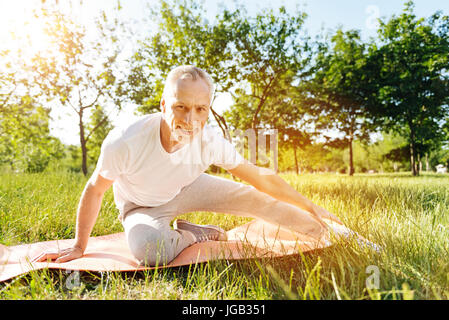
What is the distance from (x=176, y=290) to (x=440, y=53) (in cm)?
703

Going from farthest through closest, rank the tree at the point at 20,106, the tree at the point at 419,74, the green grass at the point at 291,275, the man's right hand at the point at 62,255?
the tree at the point at 20,106, the tree at the point at 419,74, the man's right hand at the point at 62,255, the green grass at the point at 291,275

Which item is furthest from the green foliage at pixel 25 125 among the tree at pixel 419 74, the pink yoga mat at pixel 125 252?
the tree at pixel 419 74

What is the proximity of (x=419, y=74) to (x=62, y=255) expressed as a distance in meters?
7.47

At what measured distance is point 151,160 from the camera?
2.19 metres

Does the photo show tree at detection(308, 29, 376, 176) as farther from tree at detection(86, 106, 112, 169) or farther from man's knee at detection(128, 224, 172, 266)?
tree at detection(86, 106, 112, 169)

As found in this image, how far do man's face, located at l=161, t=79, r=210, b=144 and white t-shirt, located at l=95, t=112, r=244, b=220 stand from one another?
22 centimetres

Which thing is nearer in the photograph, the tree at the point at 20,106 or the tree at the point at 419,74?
the tree at the point at 419,74

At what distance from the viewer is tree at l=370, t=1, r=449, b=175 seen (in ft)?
19.0

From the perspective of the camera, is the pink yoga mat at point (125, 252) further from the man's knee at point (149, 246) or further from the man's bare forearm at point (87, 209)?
the man's bare forearm at point (87, 209)

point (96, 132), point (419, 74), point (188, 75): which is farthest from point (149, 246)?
point (96, 132)

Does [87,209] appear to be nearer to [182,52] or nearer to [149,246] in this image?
[149,246]

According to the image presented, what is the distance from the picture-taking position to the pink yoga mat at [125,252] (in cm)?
193

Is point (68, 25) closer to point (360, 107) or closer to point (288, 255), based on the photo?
point (288, 255)

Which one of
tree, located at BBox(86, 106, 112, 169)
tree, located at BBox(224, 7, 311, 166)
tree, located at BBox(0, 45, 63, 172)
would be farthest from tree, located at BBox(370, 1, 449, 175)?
tree, located at BBox(86, 106, 112, 169)
